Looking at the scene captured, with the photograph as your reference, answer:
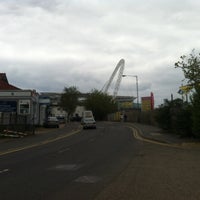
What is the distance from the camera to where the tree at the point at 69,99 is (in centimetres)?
12281

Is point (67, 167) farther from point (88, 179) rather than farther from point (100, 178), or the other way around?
point (88, 179)

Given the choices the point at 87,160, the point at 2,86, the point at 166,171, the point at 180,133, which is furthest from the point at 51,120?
the point at 166,171

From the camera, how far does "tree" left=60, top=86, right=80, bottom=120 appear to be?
12281cm

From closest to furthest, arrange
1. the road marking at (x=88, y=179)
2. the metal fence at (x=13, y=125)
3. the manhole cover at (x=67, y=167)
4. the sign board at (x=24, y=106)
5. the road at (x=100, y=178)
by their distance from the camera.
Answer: the road at (x=100, y=178) → the road marking at (x=88, y=179) → the manhole cover at (x=67, y=167) → the metal fence at (x=13, y=125) → the sign board at (x=24, y=106)

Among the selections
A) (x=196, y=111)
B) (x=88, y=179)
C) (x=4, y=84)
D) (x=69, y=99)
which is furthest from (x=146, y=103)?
(x=88, y=179)

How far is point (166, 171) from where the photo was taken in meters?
14.9

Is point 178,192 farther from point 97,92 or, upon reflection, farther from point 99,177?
point 97,92

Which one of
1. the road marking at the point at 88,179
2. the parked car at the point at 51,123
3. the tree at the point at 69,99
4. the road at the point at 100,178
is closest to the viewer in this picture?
the road at the point at 100,178

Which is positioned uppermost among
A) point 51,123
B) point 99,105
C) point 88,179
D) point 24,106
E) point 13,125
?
point 99,105

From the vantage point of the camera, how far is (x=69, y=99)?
12362 centimetres

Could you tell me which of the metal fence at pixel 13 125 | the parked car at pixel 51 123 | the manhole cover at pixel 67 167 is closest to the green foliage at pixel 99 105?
the parked car at pixel 51 123

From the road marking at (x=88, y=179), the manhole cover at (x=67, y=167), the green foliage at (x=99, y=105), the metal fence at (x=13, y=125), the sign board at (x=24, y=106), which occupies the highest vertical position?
the green foliage at (x=99, y=105)

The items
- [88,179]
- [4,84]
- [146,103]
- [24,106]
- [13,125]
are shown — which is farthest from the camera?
[146,103]

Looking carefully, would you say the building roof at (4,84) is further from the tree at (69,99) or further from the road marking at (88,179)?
the road marking at (88,179)
